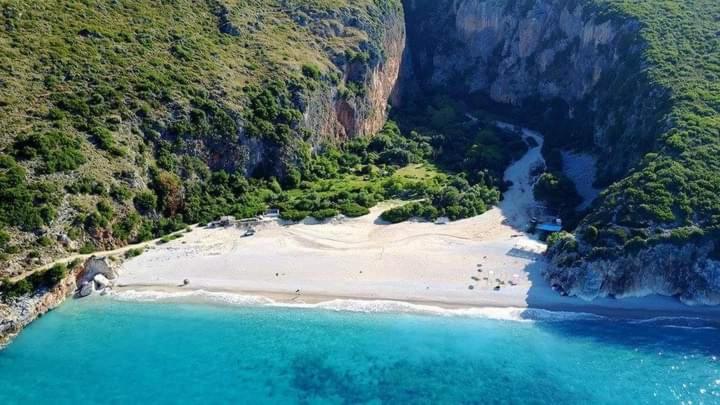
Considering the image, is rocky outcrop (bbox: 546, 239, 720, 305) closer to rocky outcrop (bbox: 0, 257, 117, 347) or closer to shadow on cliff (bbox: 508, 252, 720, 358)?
shadow on cliff (bbox: 508, 252, 720, 358)

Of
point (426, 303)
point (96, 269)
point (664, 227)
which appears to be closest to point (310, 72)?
point (96, 269)

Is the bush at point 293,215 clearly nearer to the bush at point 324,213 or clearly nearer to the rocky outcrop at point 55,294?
the bush at point 324,213

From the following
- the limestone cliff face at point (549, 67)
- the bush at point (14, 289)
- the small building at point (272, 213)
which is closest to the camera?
the bush at point (14, 289)

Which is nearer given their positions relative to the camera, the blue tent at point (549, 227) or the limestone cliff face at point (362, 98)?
the blue tent at point (549, 227)

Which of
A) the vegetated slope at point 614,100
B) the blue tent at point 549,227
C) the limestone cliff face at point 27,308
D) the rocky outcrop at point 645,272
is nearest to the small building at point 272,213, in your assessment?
the limestone cliff face at point 27,308

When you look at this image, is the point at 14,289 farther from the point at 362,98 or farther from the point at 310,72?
the point at 362,98

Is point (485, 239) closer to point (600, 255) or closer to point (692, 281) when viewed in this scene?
point (600, 255)

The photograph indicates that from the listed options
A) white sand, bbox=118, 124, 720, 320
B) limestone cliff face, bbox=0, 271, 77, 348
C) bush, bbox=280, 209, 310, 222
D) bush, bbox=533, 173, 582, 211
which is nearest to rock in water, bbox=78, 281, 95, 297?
limestone cliff face, bbox=0, 271, 77, 348
